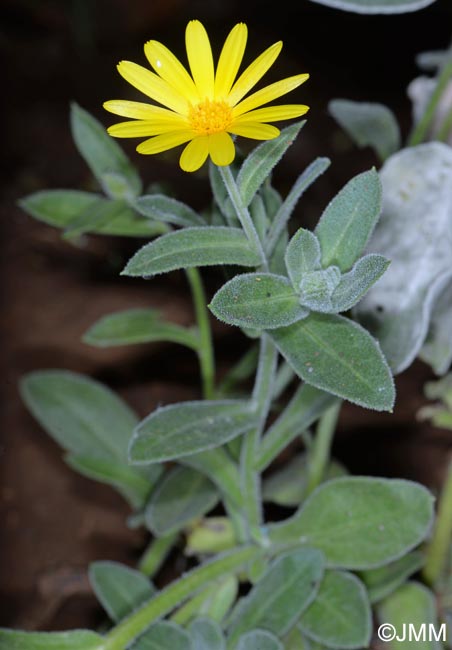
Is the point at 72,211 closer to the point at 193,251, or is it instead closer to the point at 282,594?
the point at 193,251

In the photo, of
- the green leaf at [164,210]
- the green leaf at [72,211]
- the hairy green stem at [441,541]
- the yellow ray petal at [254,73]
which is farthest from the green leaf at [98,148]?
the hairy green stem at [441,541]

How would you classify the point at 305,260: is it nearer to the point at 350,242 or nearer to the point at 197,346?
the point at 350,242

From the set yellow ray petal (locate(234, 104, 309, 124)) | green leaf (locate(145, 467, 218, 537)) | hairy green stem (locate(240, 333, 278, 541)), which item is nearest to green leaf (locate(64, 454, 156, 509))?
green leaf (locate(145, 467, 218, 537))

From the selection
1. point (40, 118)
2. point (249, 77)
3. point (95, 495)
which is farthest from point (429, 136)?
point (40, 118)

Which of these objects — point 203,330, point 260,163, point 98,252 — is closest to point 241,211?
point 260,163

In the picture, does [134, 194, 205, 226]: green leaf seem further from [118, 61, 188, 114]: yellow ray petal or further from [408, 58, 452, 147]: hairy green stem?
[408, 58, 452, 147]: hairy green stem
